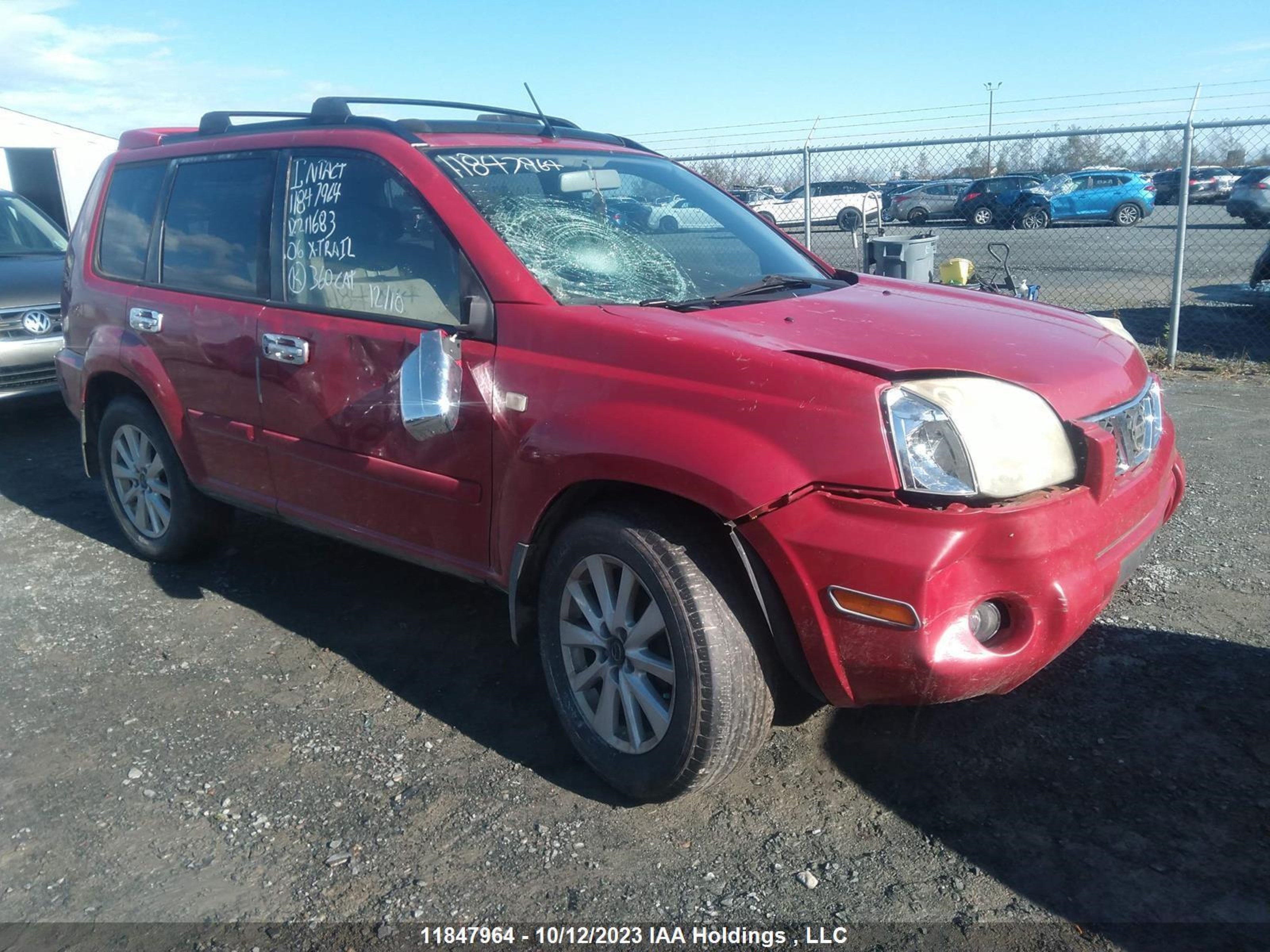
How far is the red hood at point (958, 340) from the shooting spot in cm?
273

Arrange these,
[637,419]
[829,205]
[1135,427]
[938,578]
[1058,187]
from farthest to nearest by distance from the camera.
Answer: [1058,187] → [829,205] → [1135,427] → [637,419] → [938,578]

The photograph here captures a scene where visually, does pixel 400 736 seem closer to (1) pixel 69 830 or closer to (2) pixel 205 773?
(2) pixel 205 773

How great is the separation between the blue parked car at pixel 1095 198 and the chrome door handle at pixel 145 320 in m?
23.6

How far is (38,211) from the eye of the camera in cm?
909

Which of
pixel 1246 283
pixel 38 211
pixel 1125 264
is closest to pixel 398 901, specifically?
pixel 38 211

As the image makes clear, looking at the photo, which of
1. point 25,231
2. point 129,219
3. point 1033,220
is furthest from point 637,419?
point 1033,220

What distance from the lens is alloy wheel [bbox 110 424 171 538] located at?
4.78 meters

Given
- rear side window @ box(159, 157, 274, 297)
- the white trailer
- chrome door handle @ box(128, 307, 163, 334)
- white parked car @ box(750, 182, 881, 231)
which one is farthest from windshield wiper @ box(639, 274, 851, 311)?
the white trailer

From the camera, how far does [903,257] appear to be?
8.12 metres

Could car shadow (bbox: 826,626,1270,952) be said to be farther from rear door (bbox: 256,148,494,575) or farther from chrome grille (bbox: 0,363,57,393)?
chrome grille (bbox: 0,363,57,393)

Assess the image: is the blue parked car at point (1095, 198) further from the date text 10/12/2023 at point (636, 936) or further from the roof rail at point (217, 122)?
the date text 10/12/2023 at point (636, 936)

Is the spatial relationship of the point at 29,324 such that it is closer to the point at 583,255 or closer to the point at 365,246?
the point at 365,246

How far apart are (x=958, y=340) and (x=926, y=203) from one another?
30.2m

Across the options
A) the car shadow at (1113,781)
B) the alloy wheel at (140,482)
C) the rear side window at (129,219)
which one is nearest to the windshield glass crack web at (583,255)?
the car shadow at (1113,781)
